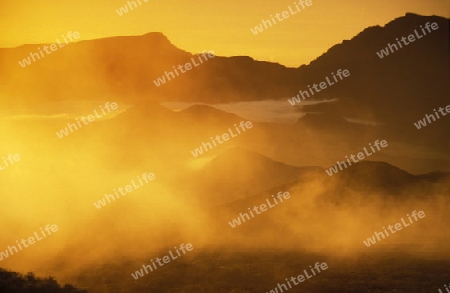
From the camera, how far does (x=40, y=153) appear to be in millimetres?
14398

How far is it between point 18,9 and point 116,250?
20.4ft

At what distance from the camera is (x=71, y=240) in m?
13.8

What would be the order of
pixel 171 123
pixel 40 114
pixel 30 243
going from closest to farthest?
pixel 30 243 < pixel 40 114 < pixel 171 123

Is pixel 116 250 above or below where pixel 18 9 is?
below

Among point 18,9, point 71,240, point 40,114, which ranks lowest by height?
point 71,240

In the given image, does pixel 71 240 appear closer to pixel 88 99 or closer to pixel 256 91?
pixel 88 99

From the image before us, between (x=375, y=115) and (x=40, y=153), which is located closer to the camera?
(x=40, y=153)

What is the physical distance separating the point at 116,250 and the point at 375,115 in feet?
→ 26.0

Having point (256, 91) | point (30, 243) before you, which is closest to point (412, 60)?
point (256, 91)

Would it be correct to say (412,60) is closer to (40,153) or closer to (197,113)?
(197,113)

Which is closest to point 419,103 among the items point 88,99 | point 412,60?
point 412,60

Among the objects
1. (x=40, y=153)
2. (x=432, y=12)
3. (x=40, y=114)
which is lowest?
(x=432, y=12)

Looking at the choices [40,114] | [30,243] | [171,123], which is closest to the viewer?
[30,243]

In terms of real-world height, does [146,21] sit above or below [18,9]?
below
